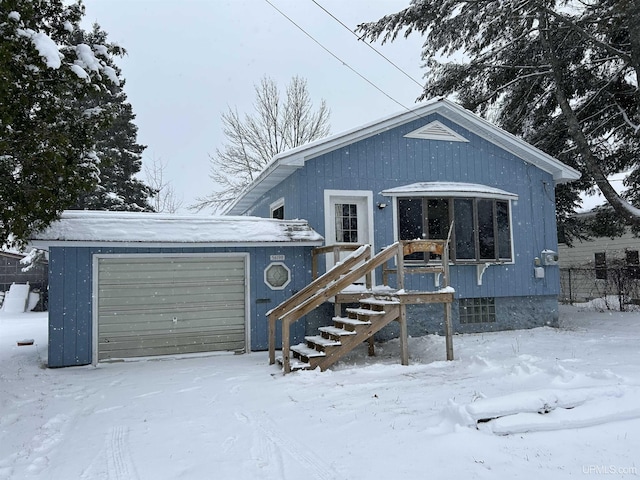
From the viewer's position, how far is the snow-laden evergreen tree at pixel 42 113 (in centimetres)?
606

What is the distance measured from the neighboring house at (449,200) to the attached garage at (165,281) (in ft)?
4.20

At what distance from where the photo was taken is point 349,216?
1129cm

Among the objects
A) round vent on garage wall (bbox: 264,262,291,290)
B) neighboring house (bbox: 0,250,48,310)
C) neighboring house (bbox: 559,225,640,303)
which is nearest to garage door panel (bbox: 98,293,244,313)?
round vent on garage wall (bbox: 264,262,291,290)

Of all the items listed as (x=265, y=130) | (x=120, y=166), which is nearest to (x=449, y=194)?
(x=120, y=166)

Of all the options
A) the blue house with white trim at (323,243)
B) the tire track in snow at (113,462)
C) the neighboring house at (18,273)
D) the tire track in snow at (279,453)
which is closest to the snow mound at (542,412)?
the tire track in snow at (279,453)

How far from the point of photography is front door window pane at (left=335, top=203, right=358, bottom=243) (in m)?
11.2

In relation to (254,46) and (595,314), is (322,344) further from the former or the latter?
(254,46)

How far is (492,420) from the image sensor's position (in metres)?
4.62

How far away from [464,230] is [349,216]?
2.66 metres

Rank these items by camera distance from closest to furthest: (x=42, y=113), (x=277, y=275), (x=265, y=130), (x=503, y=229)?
(x=42, y=113) < (x=277, y=275) < (x=503, y=229) < (x=265, y=130)

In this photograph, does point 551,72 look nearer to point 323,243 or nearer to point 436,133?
point 436,133

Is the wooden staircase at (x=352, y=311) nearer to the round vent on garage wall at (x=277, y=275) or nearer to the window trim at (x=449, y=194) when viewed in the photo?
the round vent on garage wall at (x=277, y=275)

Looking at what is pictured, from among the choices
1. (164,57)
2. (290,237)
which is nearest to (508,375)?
(290,237)

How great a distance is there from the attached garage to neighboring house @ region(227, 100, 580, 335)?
1.28 meters
